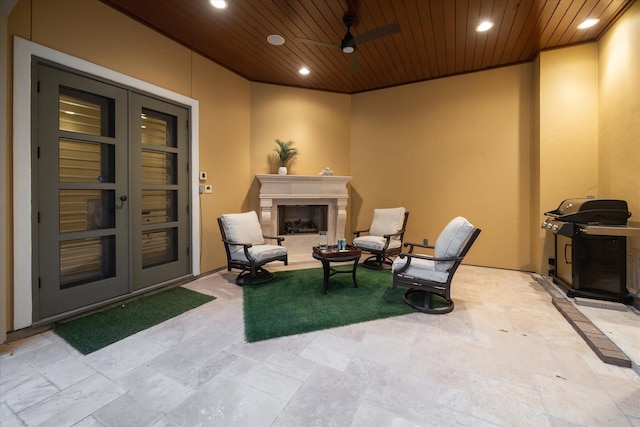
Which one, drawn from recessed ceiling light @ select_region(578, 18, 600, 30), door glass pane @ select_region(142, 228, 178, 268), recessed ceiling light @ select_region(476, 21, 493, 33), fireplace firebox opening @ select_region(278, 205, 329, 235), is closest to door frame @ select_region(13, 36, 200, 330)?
door glass pane @ select_region(142, 228, 178, 268)

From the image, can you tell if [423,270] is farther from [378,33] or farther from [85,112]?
[85,112]

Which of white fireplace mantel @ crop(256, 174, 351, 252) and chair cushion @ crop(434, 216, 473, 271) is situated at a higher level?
white fireplace mantel @ crop(256, 174, 351, 252)

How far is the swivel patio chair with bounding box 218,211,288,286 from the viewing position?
3564 mm

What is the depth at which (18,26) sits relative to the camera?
2.27 m

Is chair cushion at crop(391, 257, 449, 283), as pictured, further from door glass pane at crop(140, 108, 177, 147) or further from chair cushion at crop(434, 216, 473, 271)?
door glass pane at crop(140, 108, 177, 147)

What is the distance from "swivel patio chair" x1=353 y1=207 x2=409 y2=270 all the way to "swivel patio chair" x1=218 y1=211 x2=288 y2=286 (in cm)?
142

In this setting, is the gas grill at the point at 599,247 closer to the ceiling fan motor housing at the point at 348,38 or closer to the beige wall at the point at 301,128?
the ceiling fan motor housing at the point at 348,38

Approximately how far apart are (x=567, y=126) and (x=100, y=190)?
19.3 feet

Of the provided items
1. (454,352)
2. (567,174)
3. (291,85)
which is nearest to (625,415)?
(454,352)

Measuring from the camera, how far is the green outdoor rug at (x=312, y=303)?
8.27ft

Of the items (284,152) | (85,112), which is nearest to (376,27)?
(284,152)

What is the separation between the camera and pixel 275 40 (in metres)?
3.61

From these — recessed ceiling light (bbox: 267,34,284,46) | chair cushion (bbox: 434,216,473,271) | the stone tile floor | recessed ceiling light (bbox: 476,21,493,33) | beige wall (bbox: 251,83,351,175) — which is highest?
recessed ceiling light (bbox: 267,34,284,46)

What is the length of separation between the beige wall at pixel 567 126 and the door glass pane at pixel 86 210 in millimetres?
5529
